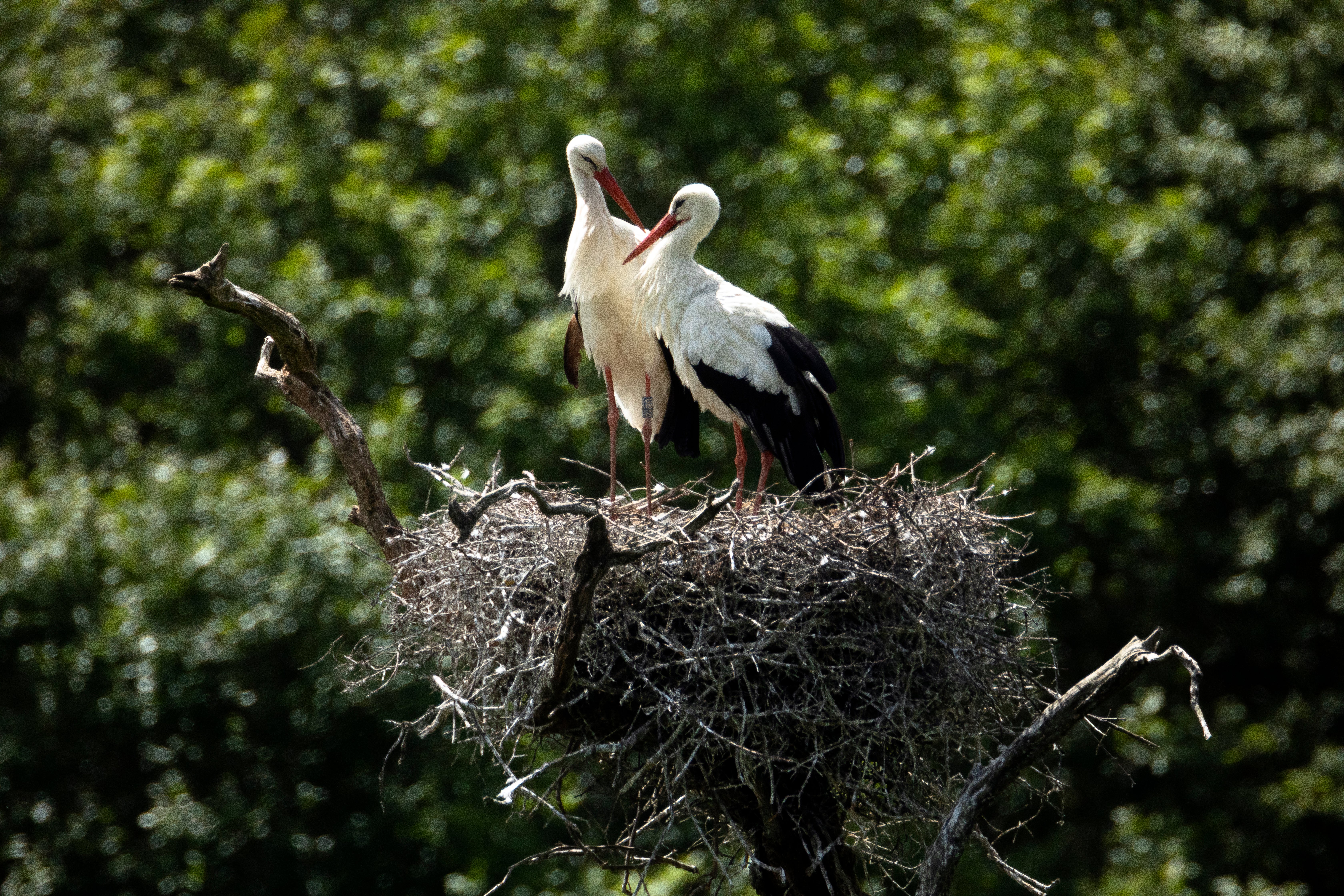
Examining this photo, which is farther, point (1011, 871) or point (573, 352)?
point (573, 352)

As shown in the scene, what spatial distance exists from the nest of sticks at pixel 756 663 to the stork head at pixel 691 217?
4.22 feet

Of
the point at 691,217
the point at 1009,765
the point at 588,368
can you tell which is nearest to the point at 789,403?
the point at 691,217

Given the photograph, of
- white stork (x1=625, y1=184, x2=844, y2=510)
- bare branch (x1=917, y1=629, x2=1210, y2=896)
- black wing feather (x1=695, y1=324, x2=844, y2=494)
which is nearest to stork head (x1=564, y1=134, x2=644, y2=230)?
white stork (x1=625, y1=184, x2=844, y2=510)

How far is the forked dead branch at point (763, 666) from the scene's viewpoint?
383cm

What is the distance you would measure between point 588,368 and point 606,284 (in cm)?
359

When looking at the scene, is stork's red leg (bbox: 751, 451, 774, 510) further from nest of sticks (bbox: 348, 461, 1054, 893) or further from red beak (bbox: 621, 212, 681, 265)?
red beak (bbox: 621, 212, 681, 265)

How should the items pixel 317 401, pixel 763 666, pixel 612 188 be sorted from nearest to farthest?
1. pixel 763 666
2. pixel 317 401
3. pixel 612 188

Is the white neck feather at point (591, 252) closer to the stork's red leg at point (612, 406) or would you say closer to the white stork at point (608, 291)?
the white stork at point (608, 291)

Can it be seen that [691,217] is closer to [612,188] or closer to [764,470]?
[612,188]

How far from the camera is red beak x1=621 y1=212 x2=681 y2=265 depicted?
5.37 meters

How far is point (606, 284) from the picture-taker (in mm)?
5480

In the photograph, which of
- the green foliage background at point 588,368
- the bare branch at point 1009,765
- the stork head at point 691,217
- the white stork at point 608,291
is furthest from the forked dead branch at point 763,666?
the green foliage background at point 588,368

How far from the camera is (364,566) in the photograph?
27.3 feet

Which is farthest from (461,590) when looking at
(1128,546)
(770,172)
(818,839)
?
(1128,546)
